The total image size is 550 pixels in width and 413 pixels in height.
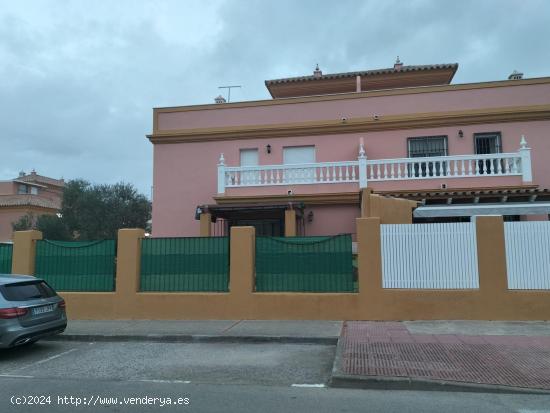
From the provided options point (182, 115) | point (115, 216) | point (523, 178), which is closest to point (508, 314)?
point (523, 178)

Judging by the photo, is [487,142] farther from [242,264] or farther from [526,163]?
[242,264]

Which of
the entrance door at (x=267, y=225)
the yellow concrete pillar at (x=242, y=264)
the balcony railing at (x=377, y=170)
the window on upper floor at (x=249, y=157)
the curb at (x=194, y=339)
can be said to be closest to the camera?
the curb at (x=194, y=339)

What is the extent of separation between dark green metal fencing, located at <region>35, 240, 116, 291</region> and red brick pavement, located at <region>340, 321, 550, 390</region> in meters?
6.36

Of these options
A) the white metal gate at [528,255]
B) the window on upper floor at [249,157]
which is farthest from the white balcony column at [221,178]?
the white metal gate at [528,255]

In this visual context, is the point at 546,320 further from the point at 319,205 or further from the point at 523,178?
the point at 319,205

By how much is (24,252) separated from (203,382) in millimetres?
8411

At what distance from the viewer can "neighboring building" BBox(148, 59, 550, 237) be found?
15859 mm

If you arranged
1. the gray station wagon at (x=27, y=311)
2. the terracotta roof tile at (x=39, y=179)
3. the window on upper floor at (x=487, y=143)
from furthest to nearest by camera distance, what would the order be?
the terracotta roof tile at (x=39, y=179) → the window on upper floor at (x=487, y=143) → the gray station wagon at (x=27, y=311)

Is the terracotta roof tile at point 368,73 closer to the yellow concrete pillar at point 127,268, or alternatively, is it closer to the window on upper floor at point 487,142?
the window on upper floor at point 487,142

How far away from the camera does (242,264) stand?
37.8 ft

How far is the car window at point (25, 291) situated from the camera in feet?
27.7

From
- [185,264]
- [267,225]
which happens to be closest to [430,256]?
[185,264]

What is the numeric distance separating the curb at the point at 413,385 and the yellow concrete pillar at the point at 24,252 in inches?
376

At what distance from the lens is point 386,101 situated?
59.2 ft
